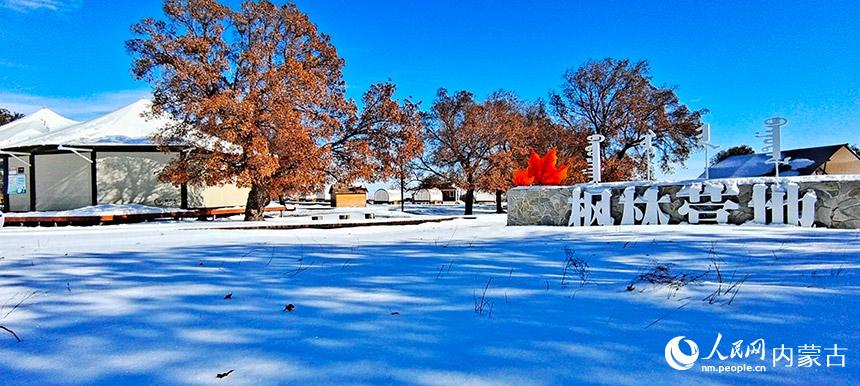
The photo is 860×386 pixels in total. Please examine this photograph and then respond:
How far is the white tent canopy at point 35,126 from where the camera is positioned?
27234 millimetres

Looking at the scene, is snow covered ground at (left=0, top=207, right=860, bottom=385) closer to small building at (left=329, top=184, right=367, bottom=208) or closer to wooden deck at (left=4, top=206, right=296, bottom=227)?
wooden deck at (left=4, top=206, right=296, bottom=227)

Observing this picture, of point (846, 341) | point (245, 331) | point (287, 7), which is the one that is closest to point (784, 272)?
point (846, 341)

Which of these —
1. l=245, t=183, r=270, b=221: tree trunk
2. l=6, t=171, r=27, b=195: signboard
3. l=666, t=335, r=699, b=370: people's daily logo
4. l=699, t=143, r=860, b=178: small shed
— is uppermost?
l=699, t=143, r=860, b=178: small shed

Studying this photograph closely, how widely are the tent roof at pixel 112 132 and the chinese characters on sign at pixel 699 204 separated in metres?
16.8

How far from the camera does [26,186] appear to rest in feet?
75.3

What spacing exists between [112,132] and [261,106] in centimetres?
1061

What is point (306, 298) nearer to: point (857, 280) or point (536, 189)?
point (857, 280)

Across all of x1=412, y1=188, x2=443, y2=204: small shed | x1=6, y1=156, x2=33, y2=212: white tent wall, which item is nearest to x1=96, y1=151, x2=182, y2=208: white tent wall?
x1=6, y1=156, x2=33, y2=212: white tent wall

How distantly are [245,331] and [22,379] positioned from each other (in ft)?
3.37

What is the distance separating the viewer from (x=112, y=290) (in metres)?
4.12

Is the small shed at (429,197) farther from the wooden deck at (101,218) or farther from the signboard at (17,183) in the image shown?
the signboard at (17,183)

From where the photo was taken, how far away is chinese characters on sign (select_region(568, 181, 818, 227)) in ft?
35.6

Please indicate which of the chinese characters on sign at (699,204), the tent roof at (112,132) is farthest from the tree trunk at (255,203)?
the chinese characters on sign at (699,204)

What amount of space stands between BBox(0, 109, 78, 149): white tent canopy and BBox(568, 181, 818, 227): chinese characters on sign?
2799 centimetres
